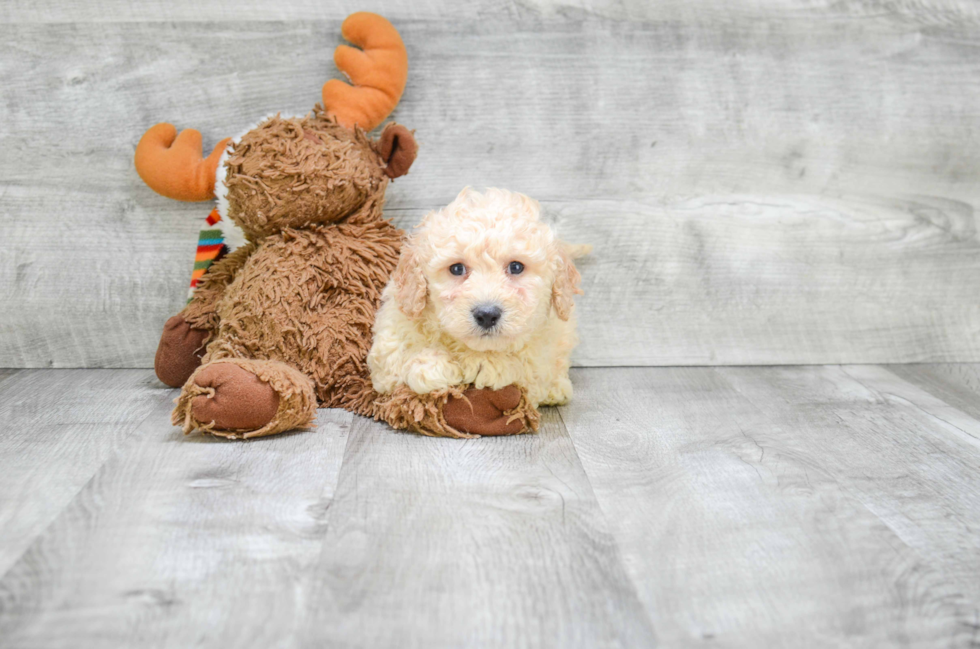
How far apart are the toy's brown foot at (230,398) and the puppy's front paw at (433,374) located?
0.64ft

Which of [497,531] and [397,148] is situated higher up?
[397,148]

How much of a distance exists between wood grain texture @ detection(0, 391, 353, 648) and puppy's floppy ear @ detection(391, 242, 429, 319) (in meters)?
0.21

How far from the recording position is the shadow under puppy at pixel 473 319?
3.47 ft

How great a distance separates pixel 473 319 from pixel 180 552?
44 centimetres

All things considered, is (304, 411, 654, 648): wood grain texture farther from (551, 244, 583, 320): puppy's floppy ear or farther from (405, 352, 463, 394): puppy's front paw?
(551, 244, 583, 320): puppy's floppy ear

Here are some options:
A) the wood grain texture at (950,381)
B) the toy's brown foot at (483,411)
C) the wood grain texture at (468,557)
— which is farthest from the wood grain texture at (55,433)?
the wood grain texture at (950,381)

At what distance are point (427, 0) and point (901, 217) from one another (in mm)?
971

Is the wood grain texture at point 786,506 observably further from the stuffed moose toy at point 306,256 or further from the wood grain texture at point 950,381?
the stuffed moose toy at point 306,256

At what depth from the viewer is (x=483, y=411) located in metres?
1.12

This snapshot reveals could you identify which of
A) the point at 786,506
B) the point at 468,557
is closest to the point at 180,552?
the point at 468,557

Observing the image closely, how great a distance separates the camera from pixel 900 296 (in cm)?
157

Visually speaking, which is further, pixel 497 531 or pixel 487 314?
pixel 487 314

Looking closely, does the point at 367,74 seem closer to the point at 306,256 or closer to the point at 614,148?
the point at 306,256

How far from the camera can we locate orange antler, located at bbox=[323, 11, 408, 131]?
1.30m
